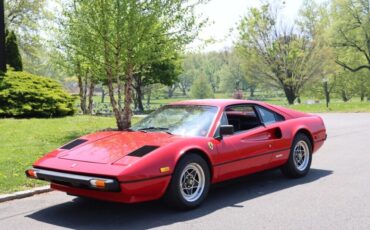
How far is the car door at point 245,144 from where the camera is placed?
5921 mm

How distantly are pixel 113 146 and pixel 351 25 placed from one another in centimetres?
5255

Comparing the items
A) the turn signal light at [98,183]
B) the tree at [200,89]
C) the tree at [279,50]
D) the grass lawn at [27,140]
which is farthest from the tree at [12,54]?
the tree at [200,89]

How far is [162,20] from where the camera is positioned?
1263cm

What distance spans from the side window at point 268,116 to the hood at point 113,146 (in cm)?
177

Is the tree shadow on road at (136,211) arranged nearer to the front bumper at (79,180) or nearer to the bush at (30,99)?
the front bumper at (79,180)

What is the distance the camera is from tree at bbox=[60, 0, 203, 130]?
1195 centimetres

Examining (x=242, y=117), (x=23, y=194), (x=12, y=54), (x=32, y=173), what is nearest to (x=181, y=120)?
(x=242, y=117)

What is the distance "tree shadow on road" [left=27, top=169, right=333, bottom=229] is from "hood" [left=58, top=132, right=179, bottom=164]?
66 cm

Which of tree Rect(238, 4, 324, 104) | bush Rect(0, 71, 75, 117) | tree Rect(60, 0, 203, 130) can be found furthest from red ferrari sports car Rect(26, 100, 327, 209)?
tree Rect(238, 4, 324, 104)

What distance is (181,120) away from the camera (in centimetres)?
629

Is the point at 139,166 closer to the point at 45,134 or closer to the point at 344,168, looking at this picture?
the point at 344,168

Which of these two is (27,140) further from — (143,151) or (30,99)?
(143,151)

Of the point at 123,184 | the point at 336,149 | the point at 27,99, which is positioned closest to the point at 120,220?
the point at 123,184

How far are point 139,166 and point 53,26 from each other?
9.40m
